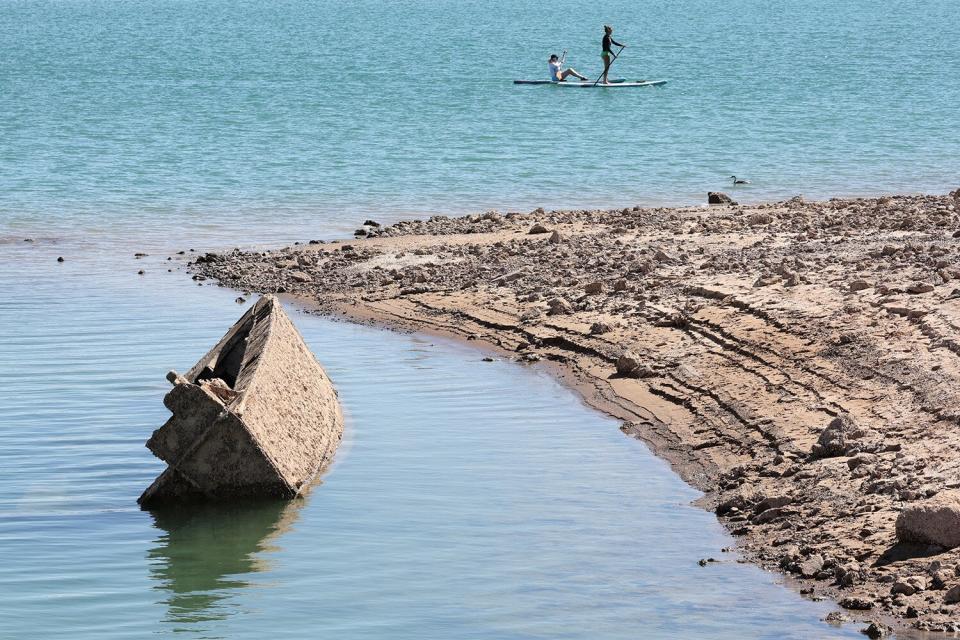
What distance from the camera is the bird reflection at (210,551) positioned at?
28.6 ft

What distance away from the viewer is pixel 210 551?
9648 millimetres

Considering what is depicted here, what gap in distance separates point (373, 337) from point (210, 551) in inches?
250

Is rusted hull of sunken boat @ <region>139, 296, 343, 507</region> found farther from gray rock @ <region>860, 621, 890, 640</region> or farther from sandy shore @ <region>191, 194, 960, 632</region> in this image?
gray rock @ <region>860, 621, 890, 640</region>

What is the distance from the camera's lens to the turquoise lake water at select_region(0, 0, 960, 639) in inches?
336

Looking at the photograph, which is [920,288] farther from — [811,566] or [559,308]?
[811,566]

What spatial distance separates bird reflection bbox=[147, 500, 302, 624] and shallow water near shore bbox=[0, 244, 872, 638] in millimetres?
19

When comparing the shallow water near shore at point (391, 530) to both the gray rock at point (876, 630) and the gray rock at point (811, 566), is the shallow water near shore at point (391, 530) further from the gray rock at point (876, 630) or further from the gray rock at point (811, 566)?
the gray rock at point (811, 566)

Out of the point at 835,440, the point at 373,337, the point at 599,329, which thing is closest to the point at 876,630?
the point at 835,440

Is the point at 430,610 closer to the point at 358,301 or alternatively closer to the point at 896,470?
the point at 896,470


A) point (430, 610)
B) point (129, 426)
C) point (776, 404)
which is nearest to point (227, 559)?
point (430, 610)

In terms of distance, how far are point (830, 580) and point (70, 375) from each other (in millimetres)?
8012

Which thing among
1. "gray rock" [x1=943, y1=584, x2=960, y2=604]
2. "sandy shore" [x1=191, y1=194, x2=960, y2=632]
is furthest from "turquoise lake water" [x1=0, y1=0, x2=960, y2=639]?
"gray rock" [x1=943, y1=584, x2=960, y2=604]

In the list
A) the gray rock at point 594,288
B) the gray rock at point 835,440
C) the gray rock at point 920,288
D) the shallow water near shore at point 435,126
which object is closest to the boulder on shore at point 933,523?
the gray rock at point 835,440

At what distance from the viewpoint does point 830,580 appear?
8.38 meters
